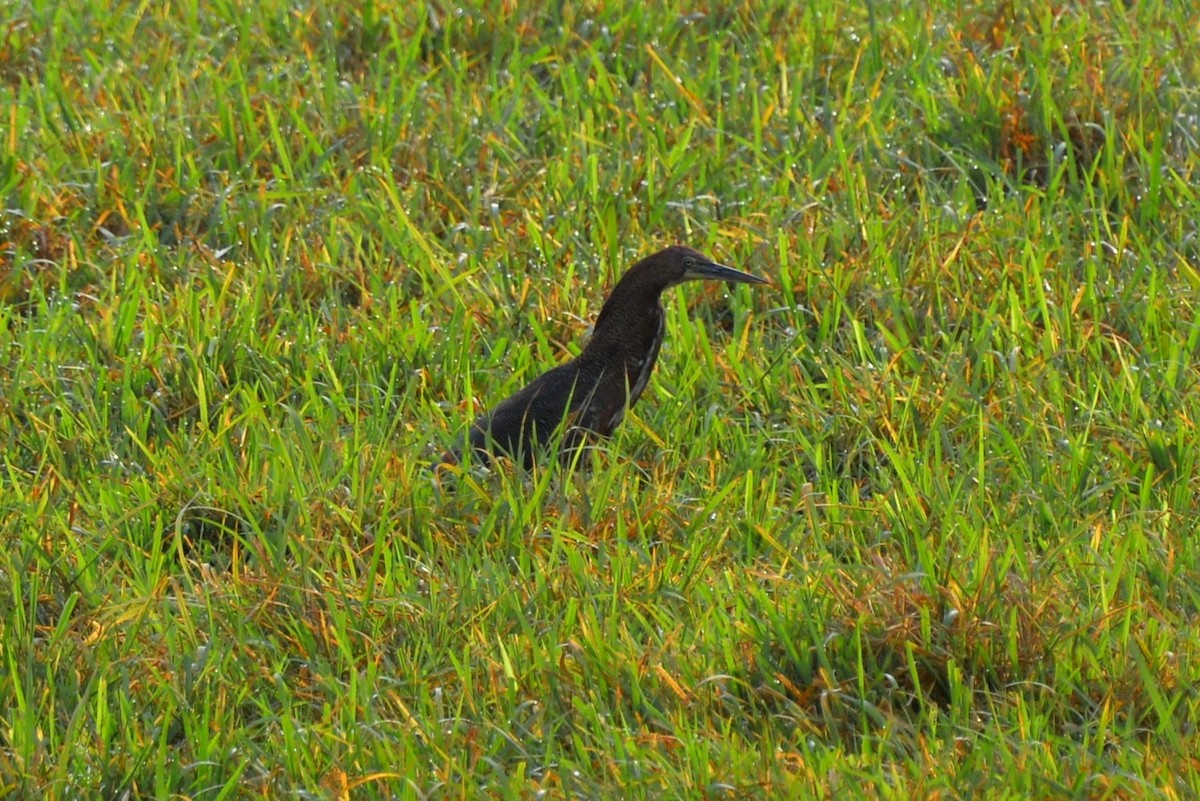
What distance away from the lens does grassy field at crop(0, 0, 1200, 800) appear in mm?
3604

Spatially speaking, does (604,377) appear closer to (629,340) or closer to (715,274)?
(629,340)

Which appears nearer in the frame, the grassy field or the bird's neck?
the grassy field

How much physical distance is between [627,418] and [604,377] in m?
0.16

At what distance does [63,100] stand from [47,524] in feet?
8.01

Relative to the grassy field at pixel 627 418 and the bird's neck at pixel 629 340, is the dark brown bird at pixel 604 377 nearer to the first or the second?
the bird's neck at pixel 629 340

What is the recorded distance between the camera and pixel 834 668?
12.2 feet

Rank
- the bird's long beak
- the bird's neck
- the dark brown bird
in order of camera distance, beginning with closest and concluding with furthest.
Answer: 1. the dark brown bird
2. the bird's neck
3. the bird's long beak

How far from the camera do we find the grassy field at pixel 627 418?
3.60 m

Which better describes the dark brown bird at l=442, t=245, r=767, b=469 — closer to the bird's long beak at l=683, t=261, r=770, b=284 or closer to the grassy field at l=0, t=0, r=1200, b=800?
the bird's long beak at l=683, t=261, r=770, b=284

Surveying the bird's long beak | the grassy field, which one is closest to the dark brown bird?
the bird's long beak

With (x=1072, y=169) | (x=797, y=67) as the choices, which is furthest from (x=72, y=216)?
(x=1072, y=169)

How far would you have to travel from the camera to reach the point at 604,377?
15.8 ft

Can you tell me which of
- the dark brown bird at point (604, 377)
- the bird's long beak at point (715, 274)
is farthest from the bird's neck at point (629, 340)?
the bird's long beak at point (715, 274)

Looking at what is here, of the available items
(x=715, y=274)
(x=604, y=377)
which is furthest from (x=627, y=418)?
(x=715, y=274)
